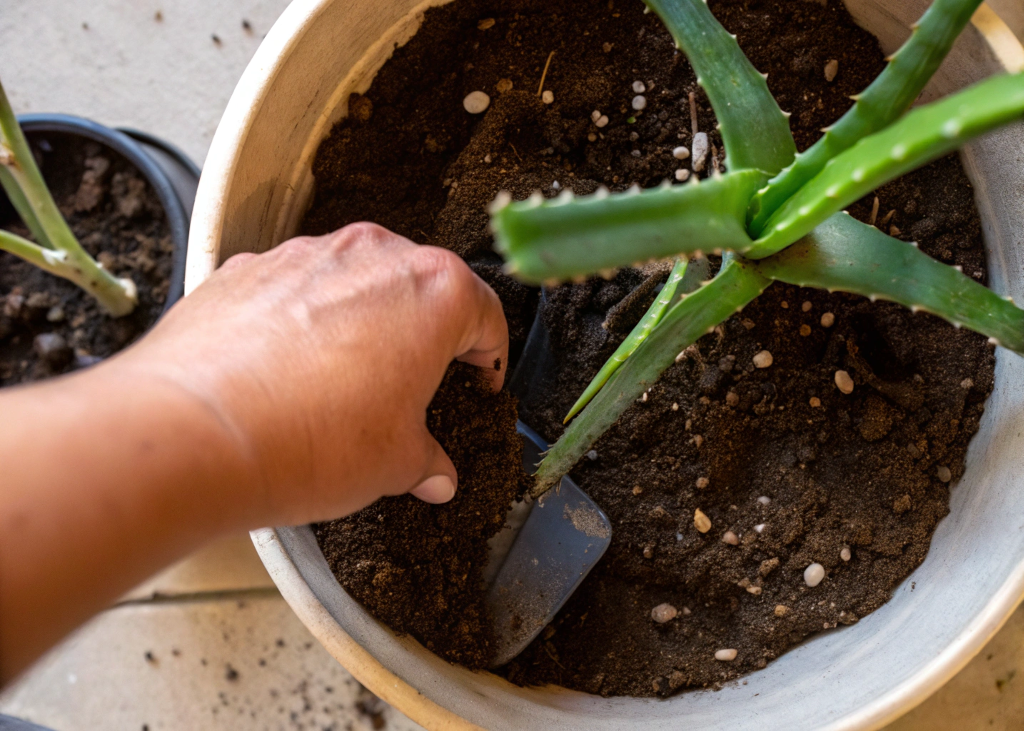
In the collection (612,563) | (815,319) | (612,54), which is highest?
(612,54)

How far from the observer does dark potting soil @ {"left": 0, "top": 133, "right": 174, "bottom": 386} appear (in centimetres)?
115

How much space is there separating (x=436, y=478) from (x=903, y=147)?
47cm

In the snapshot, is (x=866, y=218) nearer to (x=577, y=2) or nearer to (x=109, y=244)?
(x=577, y=2)

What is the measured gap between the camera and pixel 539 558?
0.85 m

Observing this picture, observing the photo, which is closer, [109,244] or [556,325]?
[556,325]

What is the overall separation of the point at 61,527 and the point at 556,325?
578mm

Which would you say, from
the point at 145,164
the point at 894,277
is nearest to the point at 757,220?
the point at 894,277

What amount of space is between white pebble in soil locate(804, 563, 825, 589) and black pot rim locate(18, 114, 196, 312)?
95cm

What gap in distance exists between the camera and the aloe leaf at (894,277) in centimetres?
58

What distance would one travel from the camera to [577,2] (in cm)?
89

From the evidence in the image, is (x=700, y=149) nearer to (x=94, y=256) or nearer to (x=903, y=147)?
(x=903, y=147)

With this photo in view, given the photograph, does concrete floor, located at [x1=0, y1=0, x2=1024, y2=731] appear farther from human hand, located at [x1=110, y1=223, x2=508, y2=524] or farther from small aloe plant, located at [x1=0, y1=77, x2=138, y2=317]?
human hand, located at [x1=110, y1=223, x2=508, y2=524]

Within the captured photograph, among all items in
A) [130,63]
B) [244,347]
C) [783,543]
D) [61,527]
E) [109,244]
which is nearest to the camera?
[61,527]

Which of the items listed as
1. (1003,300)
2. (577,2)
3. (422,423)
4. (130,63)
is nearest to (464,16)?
(577,2)
